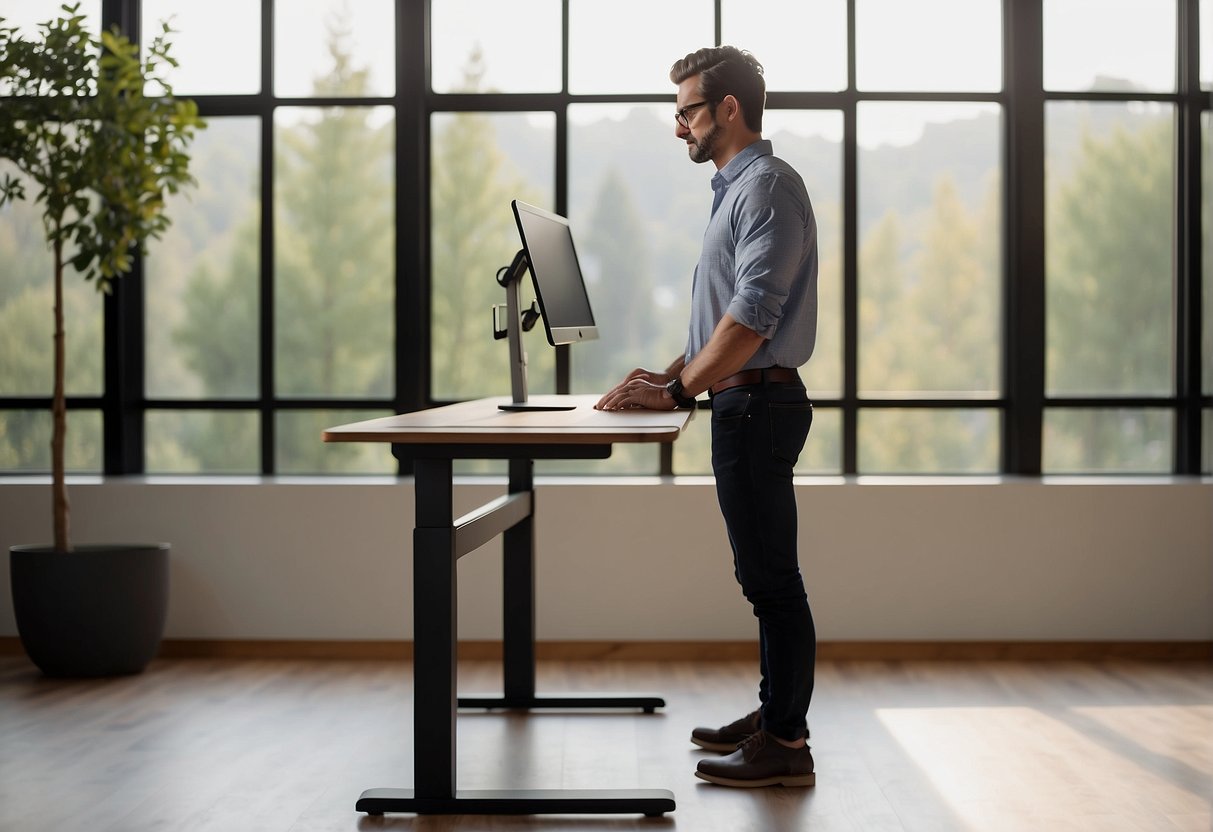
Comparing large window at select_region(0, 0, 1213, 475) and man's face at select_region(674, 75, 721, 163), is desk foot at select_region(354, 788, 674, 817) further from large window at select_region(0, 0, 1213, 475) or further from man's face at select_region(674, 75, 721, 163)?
large window at select_region(0, 0, 1213, 475)

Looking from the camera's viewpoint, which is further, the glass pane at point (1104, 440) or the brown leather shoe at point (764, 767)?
the glass pane at point (1104, 440)

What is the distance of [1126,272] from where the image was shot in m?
4.55

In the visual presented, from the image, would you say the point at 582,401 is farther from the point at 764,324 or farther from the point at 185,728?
the point at 185,728

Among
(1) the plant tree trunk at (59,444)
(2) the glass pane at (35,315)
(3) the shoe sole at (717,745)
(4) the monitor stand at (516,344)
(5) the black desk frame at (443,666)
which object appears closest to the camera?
(5) the black desk frame at (443,666)

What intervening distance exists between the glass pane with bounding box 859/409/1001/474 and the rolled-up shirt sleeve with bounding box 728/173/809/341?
1.96 metres

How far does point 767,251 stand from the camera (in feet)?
8.55

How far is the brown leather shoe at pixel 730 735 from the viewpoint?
10.2 ft

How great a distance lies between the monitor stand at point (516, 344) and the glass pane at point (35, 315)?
228 centimetres

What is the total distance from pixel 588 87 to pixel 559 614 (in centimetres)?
195

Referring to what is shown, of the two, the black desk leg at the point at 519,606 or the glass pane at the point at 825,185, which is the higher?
the glass pane at the point at 825,185

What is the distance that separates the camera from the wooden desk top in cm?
223

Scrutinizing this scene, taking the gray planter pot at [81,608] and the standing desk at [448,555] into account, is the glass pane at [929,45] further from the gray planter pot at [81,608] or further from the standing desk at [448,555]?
the gray planter pot at [81,608]

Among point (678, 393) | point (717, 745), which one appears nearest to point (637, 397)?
point (678, 393)

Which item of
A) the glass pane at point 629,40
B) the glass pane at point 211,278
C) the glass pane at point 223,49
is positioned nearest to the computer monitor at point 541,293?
the glass pane at point 629,40
